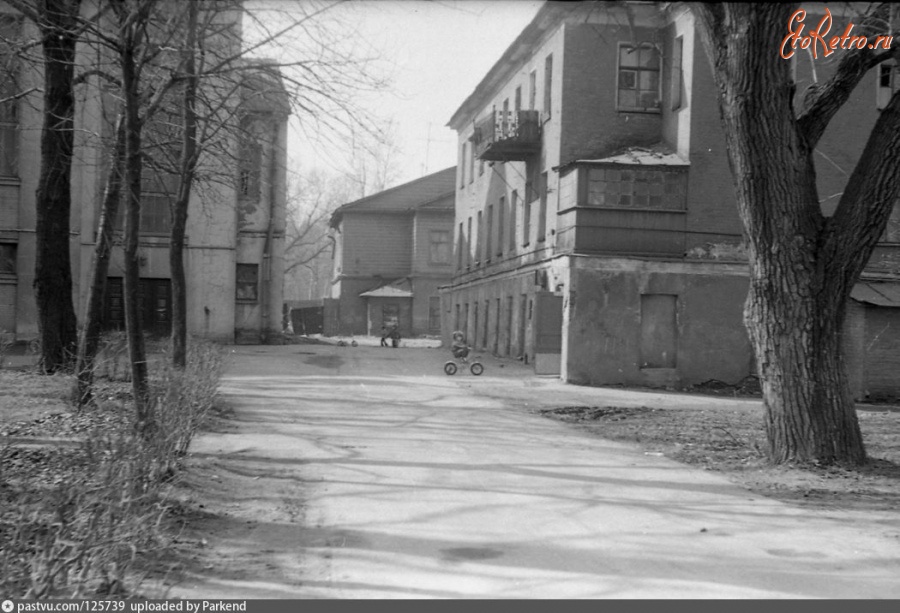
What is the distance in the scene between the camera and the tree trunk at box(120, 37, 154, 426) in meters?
9.39

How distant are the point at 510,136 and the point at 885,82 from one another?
10.8 metres

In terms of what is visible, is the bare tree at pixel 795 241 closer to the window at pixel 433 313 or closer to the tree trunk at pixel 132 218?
the tree trunk at pixel 132 218

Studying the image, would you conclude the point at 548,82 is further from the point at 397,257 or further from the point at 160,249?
the point at 397,257

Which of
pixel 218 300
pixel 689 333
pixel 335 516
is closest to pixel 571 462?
pixel 335 516

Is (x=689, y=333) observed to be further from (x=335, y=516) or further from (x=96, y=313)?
(x=335, y=516)

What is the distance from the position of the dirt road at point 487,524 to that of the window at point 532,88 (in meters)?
19.3

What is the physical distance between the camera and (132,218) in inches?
387

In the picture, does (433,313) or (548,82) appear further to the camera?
(433,313)

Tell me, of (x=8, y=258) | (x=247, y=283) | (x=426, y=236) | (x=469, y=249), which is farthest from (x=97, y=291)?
(x=426, y=236)

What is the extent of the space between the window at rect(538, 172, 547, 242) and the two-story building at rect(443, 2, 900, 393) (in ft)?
1.29

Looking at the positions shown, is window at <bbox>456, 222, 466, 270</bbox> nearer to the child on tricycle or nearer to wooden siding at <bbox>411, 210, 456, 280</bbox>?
wooden siding at <bbox>411, 210, 456, 280</bbox>

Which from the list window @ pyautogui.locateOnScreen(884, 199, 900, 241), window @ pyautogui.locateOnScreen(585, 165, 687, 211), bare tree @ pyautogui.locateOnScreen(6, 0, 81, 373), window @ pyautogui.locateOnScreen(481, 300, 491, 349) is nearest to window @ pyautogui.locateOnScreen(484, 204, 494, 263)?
window @ pyautogui.locateOnScreen(481, 300, 491, 349)

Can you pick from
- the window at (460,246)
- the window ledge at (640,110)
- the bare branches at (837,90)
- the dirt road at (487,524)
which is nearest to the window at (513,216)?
the window ledge at (640,110)

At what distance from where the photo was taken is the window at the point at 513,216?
33062 mm
